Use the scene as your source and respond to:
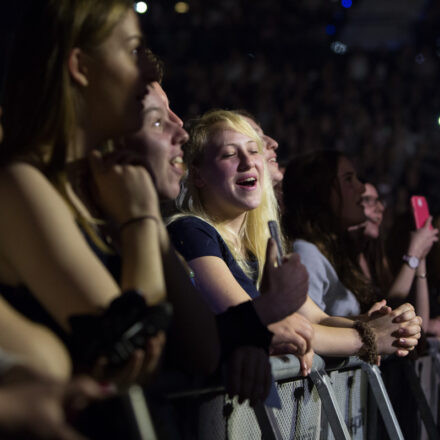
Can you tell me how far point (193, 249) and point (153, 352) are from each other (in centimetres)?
103

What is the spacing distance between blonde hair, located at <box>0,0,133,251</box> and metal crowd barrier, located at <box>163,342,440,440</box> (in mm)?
503

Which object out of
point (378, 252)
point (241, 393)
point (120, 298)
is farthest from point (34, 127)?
point (378, 252)

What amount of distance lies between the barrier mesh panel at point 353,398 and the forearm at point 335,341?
0.13 metres

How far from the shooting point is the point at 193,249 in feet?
7.02

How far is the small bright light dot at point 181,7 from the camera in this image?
415 inches

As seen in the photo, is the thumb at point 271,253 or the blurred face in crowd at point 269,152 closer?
the thumb at point 271,253

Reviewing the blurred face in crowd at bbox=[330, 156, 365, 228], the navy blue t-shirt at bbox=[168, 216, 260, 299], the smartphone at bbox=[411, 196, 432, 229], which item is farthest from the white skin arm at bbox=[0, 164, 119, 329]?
the smartphone at bbox=[411, 196, 432, 229]

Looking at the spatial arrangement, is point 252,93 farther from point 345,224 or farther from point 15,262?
point 15,262

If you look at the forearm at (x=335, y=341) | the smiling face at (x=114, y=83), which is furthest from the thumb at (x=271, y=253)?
the forearm at (x=335, y=341)

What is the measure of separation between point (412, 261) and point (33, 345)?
9.29 feet

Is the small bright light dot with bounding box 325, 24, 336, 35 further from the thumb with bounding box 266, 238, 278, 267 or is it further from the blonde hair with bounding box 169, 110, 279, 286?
the thumb with bounding box 266, 238, 278, 267

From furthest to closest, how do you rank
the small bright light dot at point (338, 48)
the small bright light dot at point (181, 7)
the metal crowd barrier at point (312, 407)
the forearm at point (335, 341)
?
the small bright light dot at point (338, 48), the small bright light dot at point (181, 7), the forearm at point (335, 341), the metal crowd barrier at point (312, 407)

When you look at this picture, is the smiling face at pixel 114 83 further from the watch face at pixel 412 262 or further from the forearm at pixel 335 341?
the watch face at pixel 412 262

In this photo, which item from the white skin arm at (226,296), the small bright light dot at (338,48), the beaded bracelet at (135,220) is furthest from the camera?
the small bright light dot at (338,48)
